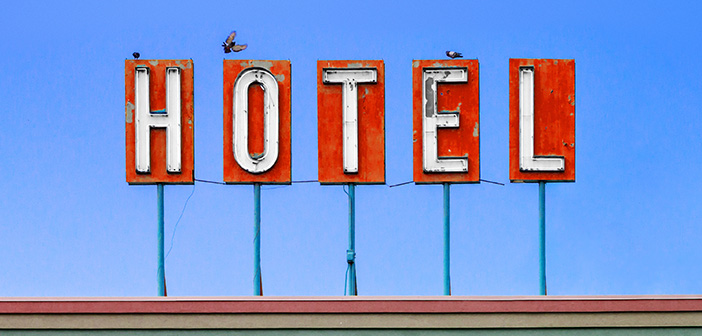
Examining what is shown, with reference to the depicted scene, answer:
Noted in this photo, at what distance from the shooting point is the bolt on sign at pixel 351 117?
1553 cm

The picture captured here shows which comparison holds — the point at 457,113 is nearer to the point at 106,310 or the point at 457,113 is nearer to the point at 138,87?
the point at 138,87

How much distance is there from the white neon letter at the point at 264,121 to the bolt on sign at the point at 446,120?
2348 millimetres

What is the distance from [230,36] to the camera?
16094 millimetres

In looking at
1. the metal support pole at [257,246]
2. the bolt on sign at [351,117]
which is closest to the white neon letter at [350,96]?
the bolt on sign at [351,117]

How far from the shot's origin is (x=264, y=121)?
15.6 meters

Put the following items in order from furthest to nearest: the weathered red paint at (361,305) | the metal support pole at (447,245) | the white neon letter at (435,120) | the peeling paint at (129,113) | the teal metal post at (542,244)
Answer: the peeling paint at (129,113) → the white neon letter at (435,120) → the metal support pole at (447,245) → the teal metal post at (542,244) → the weathered red paint at (361,305)

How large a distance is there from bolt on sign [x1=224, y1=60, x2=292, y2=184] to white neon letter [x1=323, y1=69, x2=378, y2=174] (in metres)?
0.82

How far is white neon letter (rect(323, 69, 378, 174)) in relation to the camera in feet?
50.9

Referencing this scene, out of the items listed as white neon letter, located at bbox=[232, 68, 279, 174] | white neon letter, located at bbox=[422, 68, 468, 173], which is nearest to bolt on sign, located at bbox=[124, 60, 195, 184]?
white neon letter, located at bbox=[232, 68, 279, 174]

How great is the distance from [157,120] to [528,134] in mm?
6204

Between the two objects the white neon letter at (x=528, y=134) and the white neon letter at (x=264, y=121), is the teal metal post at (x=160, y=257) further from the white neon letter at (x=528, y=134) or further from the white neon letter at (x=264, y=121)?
the white neon letter at (x=528, y=134)

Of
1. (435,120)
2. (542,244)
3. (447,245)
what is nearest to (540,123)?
(435,120)

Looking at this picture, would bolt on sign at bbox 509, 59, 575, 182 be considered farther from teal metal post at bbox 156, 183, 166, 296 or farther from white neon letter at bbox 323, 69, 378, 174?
teal metal post at bbox 156, 183, 166, 296

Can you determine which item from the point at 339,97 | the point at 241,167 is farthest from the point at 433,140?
the point at 241,167
